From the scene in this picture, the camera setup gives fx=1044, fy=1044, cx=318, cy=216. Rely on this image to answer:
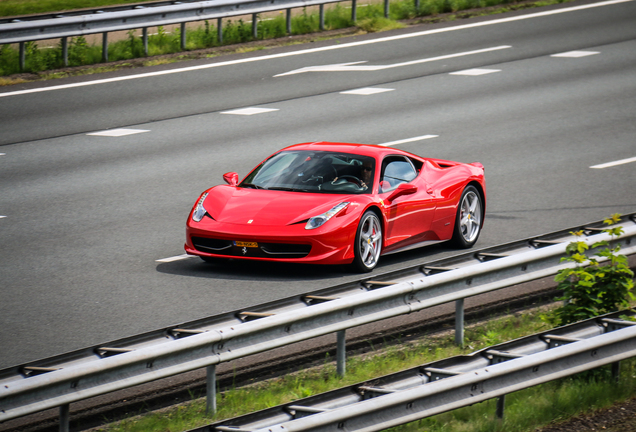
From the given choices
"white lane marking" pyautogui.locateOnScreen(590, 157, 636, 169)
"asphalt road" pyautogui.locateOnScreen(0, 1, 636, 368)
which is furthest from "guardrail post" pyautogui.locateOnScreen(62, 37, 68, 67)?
"white lane marking" pyautogui.locateOnScreen(590, 157, 636, 169)

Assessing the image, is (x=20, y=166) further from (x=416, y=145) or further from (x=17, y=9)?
(x=17, y=9)

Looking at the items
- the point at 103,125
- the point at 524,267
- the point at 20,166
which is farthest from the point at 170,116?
the point at 524,267

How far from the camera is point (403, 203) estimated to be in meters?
11.0

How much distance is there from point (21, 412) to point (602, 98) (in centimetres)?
1677

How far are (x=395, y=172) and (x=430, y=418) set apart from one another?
5266 millimetres

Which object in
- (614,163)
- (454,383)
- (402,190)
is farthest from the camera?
(614,163)

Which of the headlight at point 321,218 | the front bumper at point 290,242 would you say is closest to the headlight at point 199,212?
the front bumper at point 290,242

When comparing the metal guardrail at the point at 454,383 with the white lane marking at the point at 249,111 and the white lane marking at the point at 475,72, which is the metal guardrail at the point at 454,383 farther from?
the white lane marking at the point at 475,72

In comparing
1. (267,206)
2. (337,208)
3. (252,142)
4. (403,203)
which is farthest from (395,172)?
(252,142)

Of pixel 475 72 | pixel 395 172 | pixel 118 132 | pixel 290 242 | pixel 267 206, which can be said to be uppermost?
pixel 395 172

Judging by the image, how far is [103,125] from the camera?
18062 mm

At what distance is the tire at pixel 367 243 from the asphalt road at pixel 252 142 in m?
0.20

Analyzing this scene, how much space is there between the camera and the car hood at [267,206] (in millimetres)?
10242

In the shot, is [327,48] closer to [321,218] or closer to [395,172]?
[395,172]
